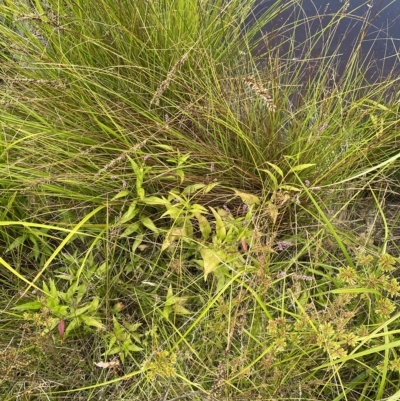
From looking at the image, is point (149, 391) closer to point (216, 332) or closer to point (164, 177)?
point (216, 332)

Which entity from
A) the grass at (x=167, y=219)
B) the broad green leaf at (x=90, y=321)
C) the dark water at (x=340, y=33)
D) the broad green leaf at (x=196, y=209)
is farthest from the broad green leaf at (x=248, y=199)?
the dark water at (x=340, y=33)

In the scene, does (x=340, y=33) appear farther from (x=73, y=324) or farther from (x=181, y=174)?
(x=73, y=324)

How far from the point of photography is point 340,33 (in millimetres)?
2146

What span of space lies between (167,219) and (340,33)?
125 cm

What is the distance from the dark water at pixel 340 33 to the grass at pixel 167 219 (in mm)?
387

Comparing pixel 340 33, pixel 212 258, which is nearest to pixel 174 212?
pixel 212 258

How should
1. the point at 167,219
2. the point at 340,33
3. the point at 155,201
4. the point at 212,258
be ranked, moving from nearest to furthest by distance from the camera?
1. the point at 212,258
2. the point at 155,201
3. the point at 167,219
4. the point at 340,33

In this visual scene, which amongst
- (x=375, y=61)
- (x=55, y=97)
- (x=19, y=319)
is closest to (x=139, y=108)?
(x=55, y=97)

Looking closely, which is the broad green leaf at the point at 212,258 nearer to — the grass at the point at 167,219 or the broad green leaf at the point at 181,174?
the grass at the point at 167,219

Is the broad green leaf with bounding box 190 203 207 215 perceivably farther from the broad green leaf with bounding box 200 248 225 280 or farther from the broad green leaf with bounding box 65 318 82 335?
the broad green leaf with bounding box 65 318 82 335

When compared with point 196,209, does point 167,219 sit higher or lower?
lower

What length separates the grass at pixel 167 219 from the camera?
1240 mm

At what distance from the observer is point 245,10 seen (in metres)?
2.00

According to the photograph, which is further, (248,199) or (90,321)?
(248,199)
